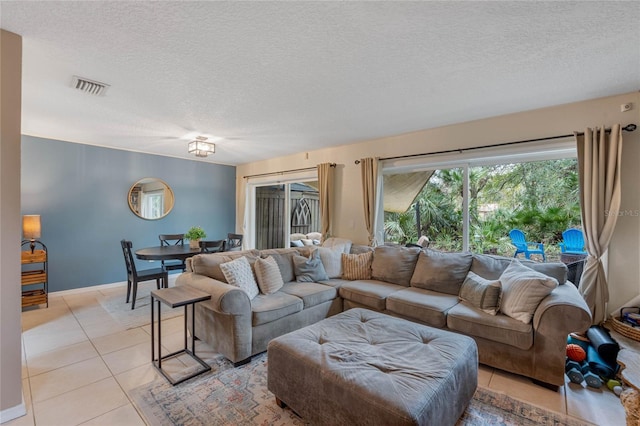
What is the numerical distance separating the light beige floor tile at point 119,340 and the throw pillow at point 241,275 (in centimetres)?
120

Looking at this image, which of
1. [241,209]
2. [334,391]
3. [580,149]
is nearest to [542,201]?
[580,149]

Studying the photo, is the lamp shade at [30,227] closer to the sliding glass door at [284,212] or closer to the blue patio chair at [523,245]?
the sliding glass door at [284,212]

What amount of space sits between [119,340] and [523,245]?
182 inches

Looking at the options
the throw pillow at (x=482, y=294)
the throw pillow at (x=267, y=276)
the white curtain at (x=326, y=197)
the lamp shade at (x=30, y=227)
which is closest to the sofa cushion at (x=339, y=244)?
the white curtain at (x=326, y=197)

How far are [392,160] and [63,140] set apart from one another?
17.1 ft

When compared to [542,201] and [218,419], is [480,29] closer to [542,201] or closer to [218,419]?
[542,201]

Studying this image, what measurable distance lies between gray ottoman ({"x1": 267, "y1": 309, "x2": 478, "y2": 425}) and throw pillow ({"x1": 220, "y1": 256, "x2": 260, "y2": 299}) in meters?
0.95

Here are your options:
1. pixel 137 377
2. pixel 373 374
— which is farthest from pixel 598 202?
pixel 137 377

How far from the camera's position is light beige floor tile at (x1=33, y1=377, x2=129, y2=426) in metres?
1.80

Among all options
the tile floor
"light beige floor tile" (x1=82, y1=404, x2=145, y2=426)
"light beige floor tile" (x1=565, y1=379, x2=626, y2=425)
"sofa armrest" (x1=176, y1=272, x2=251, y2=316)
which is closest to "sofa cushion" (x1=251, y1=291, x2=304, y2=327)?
"sofa armrest" (x1=176, y1=272, x2=251, y2=316)

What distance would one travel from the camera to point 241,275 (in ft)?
9.12

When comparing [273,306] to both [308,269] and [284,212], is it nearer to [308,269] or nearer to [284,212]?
[308,269]

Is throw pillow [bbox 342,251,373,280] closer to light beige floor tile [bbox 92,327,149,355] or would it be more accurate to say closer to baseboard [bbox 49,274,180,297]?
light beige floor tile [bbox 92,327,149,355]

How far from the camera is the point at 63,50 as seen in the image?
200cm
